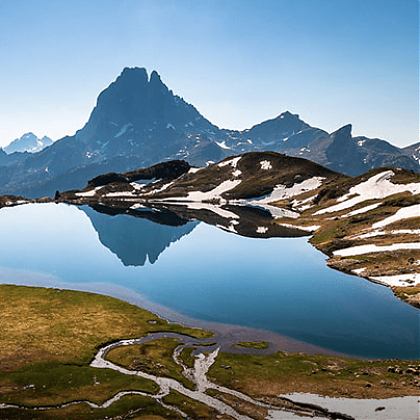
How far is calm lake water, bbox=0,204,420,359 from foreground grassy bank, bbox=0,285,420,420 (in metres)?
9.89

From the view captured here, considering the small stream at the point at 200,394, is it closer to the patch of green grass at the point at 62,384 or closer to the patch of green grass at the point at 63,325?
the patch of green grass at the point at 62,384

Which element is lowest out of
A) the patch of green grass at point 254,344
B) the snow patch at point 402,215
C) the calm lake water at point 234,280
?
the patch of green grass at point 254,344

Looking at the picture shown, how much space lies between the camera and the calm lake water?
68.1m

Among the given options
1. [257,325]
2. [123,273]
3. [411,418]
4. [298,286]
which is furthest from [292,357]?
[123,273]

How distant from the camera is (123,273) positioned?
363 ft

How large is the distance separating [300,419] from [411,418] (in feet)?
37.2

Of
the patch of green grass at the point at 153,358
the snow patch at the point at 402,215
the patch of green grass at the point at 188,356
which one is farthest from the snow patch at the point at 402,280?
the patch of green grass at the point at 153,358

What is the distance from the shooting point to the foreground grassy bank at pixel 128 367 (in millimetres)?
41469

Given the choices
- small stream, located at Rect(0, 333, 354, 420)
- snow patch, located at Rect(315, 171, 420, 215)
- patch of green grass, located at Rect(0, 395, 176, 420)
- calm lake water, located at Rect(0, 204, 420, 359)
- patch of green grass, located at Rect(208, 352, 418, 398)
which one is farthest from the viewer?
snow patch, located at Rect(315, 171, 420, 215)

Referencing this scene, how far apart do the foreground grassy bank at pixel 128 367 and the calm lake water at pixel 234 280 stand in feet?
32.4

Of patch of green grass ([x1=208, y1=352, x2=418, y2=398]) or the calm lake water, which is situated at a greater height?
the calm lake water

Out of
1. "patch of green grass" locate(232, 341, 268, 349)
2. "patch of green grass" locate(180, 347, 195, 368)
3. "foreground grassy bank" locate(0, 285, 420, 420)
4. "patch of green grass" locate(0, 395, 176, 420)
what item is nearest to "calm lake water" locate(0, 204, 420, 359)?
"patch of green grass" locate(232, 341, 268, 349)

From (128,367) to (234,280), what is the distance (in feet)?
173

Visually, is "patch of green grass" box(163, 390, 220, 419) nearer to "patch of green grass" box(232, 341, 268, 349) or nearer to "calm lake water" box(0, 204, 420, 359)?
"patch of green grass" box(232, 341, 268, 349)
